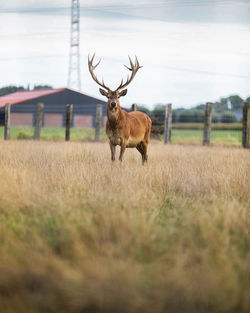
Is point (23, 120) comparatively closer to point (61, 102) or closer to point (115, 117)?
point (61, 102)

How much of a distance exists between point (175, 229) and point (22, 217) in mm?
1308

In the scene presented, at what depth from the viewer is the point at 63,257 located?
283cm

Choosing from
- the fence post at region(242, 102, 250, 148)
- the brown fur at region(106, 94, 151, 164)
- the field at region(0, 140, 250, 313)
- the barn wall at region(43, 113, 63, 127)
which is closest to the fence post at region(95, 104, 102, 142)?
the fence post at region(242, 102, 250, 148)

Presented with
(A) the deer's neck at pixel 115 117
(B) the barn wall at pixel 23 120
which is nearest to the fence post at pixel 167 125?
(A) the deer's neck at pixel 115 117

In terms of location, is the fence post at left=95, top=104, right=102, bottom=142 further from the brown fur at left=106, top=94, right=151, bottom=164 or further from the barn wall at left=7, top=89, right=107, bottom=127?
the barn wall at left=7, top=89, right=107, bottom=127

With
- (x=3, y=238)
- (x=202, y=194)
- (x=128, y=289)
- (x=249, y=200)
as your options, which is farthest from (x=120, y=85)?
(x=128, y=289)

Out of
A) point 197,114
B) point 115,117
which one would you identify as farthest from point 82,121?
point 115,117

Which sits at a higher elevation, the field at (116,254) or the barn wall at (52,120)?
the barn wall at (52,120)

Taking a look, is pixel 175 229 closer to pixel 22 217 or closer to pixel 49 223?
pixel 49 223

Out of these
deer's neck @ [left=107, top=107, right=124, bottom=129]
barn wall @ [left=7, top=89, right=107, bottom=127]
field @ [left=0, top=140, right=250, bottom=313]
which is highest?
barn wall @ [left=7, top=89, right=107, bottom=127]

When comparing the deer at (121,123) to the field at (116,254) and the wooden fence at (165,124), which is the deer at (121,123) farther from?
the wooden fence at (165,124)

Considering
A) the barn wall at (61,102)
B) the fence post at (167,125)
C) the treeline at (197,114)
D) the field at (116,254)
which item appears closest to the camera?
the field at (116,254)

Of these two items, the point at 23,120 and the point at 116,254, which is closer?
the point at 116,254

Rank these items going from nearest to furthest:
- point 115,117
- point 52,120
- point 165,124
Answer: point 115,117 < point 165,124 < point 52,120
